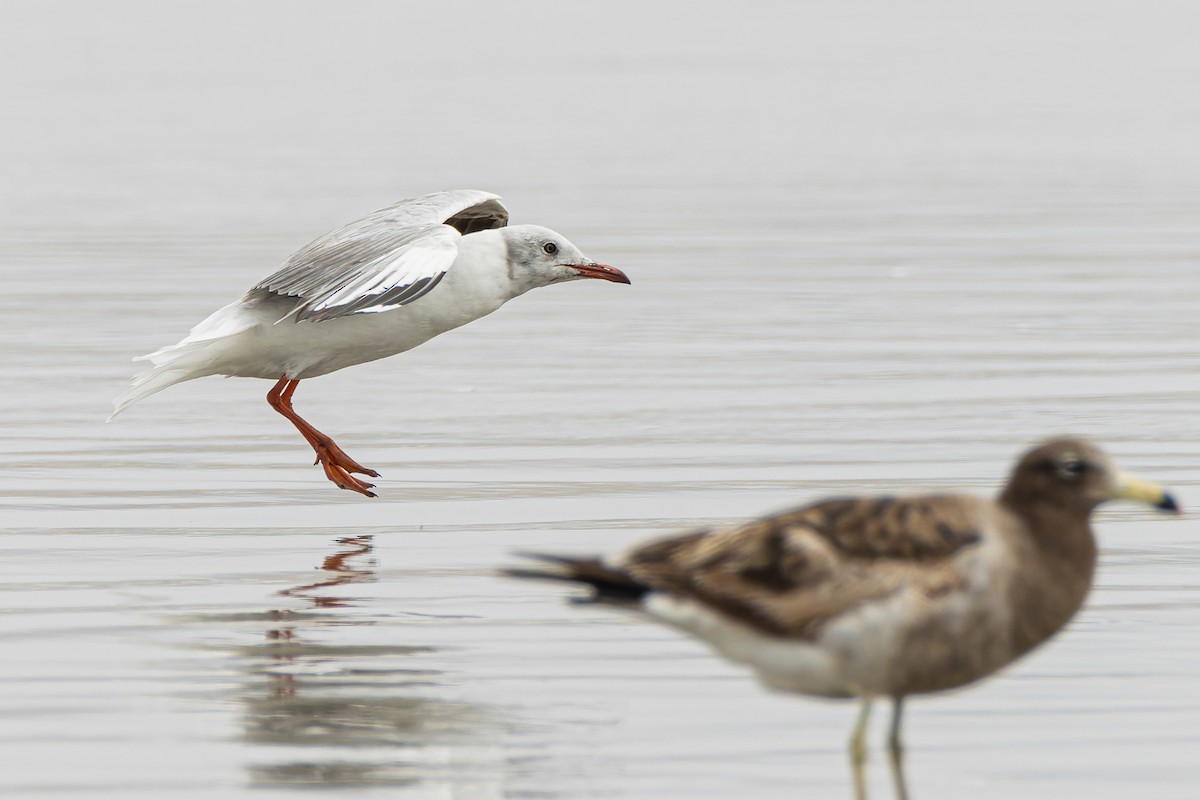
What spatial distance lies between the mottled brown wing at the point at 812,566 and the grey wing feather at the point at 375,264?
205 inches

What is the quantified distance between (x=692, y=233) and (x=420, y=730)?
15.3 meters

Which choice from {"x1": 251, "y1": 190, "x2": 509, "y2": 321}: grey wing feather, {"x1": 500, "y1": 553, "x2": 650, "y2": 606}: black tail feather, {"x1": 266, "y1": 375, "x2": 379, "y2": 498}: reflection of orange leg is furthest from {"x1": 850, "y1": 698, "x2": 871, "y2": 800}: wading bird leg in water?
{"x1": 251, "y1": 190, "x2": 509, "y2": 321}: grey wing feather

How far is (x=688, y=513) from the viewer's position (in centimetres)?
1032

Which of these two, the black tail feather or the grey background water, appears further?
the grey background water

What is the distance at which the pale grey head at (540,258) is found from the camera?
40.7 ft

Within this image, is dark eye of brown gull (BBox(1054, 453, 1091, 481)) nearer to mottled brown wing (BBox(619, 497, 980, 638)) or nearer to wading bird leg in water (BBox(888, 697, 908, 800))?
mottled brown wing (BBox(619, 497, 980, 638))

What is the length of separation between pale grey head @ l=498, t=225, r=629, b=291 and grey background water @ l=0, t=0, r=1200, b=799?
2.60 ft

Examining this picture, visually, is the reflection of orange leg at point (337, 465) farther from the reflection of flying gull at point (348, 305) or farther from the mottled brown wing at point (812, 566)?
the mottled brown wing at point (812, 566)

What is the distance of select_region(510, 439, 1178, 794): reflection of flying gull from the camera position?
6098 mm

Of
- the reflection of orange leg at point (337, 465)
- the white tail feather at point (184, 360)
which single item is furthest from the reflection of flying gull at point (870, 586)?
the white tail feather at point (184, 360)

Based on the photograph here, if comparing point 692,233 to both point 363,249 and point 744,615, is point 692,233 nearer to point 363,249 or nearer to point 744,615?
point 363,249

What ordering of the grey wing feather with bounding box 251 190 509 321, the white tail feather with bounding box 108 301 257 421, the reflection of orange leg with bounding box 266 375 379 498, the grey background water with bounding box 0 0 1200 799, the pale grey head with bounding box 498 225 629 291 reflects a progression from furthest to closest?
the pale grey head with bounding box 498 225 629 291
the white tail feather with bounding box 108 301 257 421
the grey wing feather with bounding box 251 190 509 321
the reflection of orange leg with bounding box 266 375 379 498
the grey background water with bounding box 0 0 1200 799

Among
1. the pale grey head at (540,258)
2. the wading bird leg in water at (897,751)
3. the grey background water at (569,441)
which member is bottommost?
the grey background water at (569,441)

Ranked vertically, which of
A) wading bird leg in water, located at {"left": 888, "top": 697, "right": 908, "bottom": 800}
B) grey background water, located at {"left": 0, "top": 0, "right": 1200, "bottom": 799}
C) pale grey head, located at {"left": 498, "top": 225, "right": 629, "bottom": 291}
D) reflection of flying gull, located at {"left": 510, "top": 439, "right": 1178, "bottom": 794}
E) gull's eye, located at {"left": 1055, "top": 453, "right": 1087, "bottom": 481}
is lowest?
grey background water, located at {"left": 0, "top": 0, "right": 1200, "bottom": 799}
